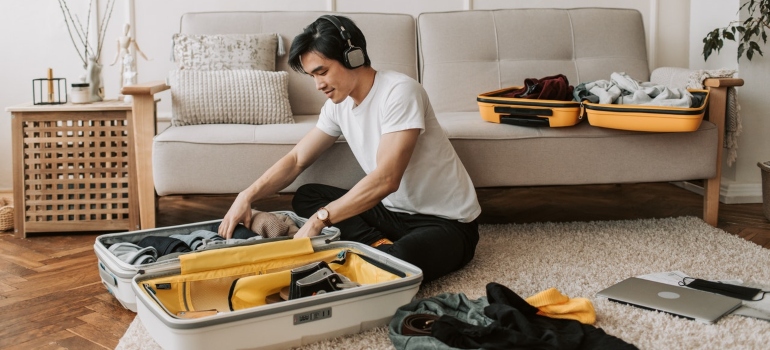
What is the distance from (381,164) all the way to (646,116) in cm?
106

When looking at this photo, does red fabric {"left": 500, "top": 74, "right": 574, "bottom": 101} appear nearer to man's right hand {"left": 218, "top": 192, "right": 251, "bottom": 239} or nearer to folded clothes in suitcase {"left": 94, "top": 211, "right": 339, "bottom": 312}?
folded clothes in suitcase {"left": 94, "top": 211, "right": 339, "bottom": 312}

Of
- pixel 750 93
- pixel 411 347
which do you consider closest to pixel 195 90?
pixel 411 347

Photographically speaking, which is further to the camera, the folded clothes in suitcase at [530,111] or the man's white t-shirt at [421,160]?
the folded clothes in suitcase at [530,111]

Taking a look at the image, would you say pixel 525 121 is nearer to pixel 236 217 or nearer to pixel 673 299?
pixel 673 299

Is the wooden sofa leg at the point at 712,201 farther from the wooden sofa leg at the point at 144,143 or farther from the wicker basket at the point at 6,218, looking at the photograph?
the wicker basket at the point at 6,218

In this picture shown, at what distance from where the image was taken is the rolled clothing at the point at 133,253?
195 centimetres

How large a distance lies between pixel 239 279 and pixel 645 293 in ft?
3.45

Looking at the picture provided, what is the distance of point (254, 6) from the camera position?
3.61 metres

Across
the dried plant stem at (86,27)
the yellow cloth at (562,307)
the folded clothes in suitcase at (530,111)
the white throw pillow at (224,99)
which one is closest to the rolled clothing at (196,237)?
the white throw pillow at (224,99)

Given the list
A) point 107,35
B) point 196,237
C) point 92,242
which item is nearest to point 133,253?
point 196,237

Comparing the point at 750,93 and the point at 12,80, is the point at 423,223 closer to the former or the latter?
the point at 750,93

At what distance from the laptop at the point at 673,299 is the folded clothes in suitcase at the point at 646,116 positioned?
0.71 m

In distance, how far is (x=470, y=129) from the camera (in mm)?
2723

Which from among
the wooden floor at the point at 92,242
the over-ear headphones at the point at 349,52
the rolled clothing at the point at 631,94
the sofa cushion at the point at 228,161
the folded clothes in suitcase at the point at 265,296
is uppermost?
the over-ear headphones at the point at 349,52
